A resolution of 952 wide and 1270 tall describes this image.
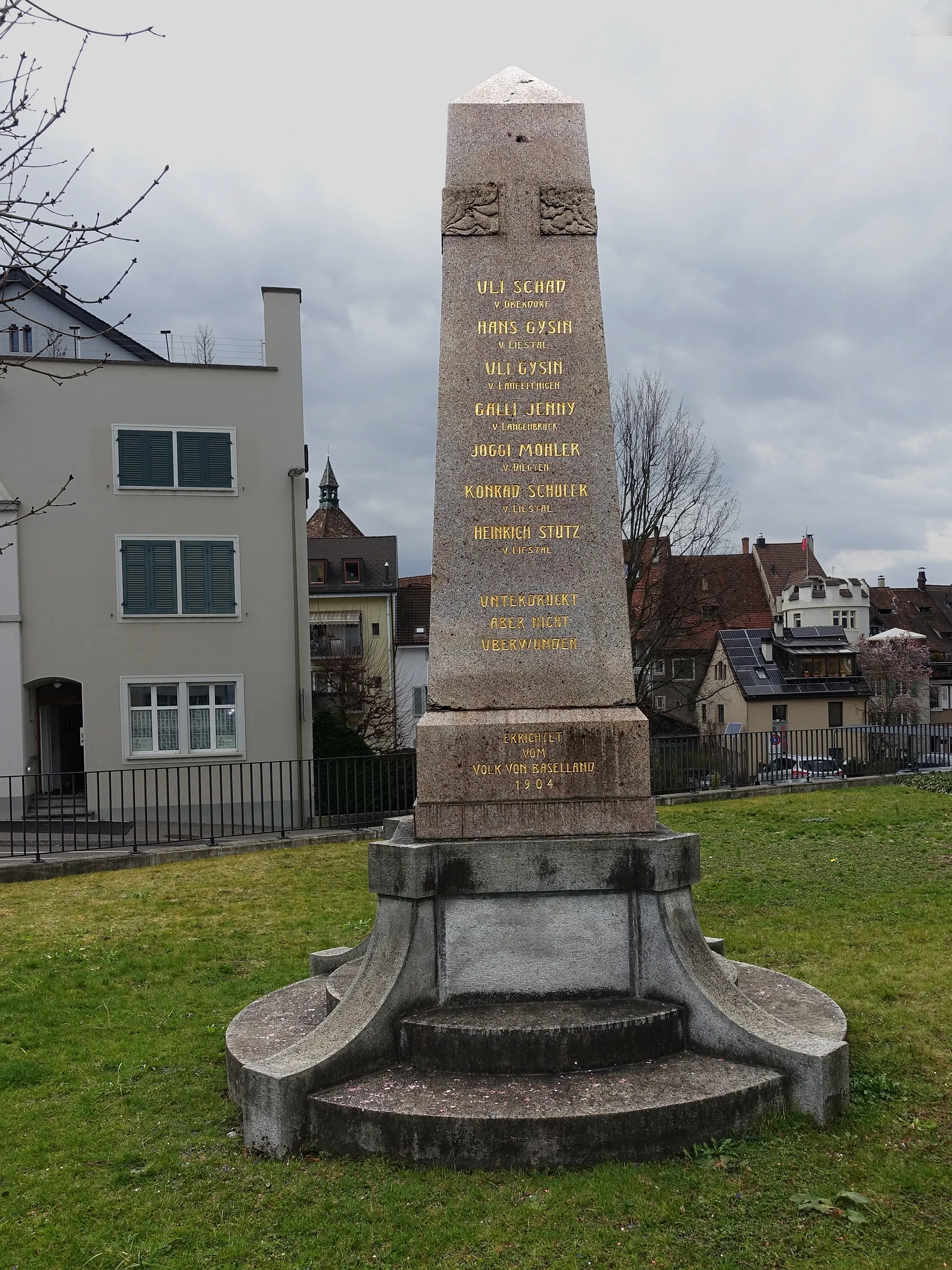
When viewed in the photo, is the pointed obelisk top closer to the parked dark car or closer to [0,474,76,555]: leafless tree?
[0,474,76,555]: leafless tree

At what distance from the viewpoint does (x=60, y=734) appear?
24.6 m

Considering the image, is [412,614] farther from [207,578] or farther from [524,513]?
[524,513]

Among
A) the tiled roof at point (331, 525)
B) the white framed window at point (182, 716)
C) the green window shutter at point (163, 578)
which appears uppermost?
the tiled roof at point (331, 525)

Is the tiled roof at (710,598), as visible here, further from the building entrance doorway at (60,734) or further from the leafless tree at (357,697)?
the building entrance doorway at (60,734)

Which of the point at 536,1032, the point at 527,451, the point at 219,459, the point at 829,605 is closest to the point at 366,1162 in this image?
the point at 536,1032

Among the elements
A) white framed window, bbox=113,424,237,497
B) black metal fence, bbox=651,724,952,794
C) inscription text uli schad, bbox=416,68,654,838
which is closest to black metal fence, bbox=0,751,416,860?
black metal fence, bbox=651,724,952,794

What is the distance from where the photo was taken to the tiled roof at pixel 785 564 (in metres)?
72.6

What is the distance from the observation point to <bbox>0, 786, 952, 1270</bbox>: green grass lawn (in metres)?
3.71

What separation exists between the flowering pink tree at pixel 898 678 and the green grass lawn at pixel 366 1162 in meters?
55.6

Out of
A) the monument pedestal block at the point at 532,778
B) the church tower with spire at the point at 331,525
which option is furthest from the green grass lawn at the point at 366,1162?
the church tower with spire at the point at 331,525

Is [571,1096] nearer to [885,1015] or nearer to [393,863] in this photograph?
[393,863]

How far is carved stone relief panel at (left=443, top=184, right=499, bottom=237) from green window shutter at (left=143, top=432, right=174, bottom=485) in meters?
18.6

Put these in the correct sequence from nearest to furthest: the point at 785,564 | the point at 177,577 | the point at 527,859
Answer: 1. the point at 527,859
2. the point at 177,577
3. the point at 785,564

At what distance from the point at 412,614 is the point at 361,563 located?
393 cm
